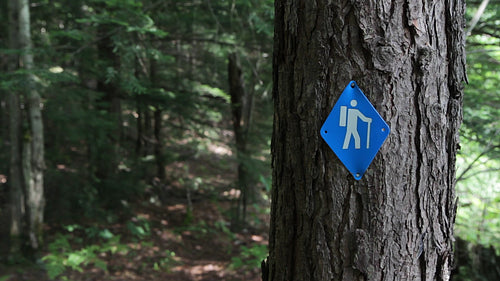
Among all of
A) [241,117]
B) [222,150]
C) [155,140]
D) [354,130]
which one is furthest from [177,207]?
[354,130]

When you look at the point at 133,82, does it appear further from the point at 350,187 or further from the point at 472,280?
the point at 472,280

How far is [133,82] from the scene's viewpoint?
17.8 feet

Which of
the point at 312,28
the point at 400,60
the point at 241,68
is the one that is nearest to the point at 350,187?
the point at 400,60

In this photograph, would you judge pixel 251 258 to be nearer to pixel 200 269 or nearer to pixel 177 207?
pixel 200 269

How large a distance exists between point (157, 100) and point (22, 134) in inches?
97.2

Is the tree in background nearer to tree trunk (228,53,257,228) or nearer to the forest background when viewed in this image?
the forest background

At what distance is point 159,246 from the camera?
301 inches

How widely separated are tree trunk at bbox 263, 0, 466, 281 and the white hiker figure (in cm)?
5

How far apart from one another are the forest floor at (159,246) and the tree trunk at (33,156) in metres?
0.59

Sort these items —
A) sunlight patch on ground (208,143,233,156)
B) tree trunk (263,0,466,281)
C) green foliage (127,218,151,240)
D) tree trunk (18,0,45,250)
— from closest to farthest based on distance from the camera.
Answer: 1. tree trunk (263,0,466,281)
2. tree trunk (18,0,45,250)
3. green foliage (127,218,151,240)
4. sunlight patch on ground (208,143,233,156)

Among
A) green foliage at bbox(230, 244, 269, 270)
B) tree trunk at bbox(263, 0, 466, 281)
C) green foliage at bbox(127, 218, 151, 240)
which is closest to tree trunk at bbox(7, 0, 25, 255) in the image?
green foliage at bbox(127, 218, 151, 240)

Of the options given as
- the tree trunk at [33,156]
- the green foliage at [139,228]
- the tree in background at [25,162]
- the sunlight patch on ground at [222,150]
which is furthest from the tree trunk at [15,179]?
the sunlight patch on ground at [222,150]

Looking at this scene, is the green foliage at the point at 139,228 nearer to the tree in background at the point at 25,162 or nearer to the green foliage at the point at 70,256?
the green foliage at the point at 70,256

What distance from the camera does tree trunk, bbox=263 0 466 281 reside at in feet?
3.95
